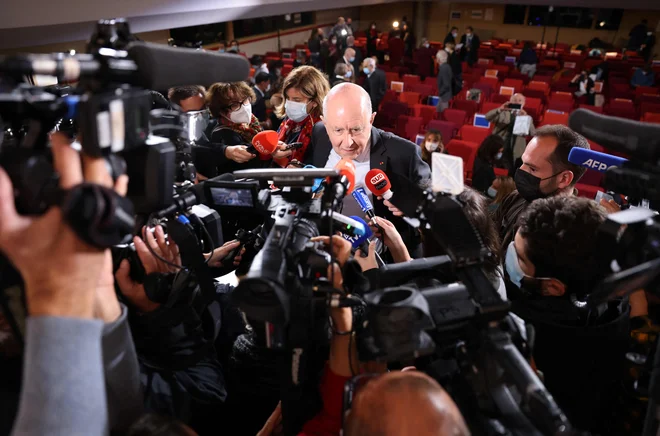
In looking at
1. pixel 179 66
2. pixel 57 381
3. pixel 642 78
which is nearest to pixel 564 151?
pixel 179 66

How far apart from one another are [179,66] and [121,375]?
622 mm

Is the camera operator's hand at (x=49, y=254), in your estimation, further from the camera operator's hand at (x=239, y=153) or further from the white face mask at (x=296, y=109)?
the white face mask at (x=296, y=109)

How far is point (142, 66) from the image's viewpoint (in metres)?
0.82

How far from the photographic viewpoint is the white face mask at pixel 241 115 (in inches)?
104

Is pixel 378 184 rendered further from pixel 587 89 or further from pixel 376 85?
pixel 587 89

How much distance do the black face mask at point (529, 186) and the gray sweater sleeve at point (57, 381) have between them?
183cm

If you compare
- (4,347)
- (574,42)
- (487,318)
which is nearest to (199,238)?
(4,347)

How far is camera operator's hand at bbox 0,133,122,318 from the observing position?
662mm

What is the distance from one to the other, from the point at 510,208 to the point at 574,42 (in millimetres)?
14148

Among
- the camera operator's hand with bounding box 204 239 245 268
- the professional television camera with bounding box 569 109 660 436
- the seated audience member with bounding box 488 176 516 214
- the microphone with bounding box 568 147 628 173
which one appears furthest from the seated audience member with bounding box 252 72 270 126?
the professional television camera with bounding box 569 109 660 436

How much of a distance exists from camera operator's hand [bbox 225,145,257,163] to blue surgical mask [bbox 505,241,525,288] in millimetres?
1490

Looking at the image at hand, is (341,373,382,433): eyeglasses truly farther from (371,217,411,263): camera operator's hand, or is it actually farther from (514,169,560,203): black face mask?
(514,169,560,203): black face mask

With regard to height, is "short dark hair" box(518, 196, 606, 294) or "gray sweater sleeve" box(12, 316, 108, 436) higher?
"gray sweater sleeve" box(12, 316, 108, 436)

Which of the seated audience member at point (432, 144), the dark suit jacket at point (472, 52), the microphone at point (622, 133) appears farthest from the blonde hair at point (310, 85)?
the dark suit jacket at point (472, 52)
